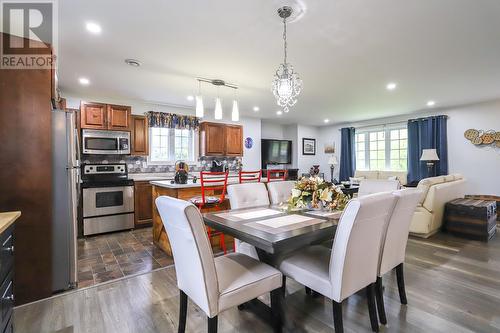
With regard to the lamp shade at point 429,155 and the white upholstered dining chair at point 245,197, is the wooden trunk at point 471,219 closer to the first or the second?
the lamp shade at point 429,155

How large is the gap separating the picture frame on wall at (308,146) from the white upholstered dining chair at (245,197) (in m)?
5.58

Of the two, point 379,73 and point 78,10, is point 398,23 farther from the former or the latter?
point 78,10

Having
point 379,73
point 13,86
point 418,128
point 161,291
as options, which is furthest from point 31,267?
point 418,128

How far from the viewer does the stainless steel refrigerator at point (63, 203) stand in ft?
7.38

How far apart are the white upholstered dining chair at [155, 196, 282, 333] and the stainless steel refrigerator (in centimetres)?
142

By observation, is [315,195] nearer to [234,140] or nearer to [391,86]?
[391,86]

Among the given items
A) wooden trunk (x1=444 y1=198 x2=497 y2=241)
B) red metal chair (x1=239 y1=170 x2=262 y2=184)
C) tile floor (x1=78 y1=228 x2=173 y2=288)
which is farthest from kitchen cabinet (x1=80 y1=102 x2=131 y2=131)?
wooden trunk (x1=444 y1=198 x2=497 y2=241)

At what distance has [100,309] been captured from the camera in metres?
2.01

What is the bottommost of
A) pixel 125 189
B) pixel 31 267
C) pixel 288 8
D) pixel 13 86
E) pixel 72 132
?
pixel 31 267

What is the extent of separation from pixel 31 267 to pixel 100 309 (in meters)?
0.73

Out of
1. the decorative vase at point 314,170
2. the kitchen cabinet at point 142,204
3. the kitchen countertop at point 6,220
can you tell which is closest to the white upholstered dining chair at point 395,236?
the kitchen countertop at point 6,220

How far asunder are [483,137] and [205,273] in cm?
639

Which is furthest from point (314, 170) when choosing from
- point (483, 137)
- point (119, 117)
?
point (119, 117)

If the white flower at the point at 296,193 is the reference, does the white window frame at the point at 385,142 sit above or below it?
above
